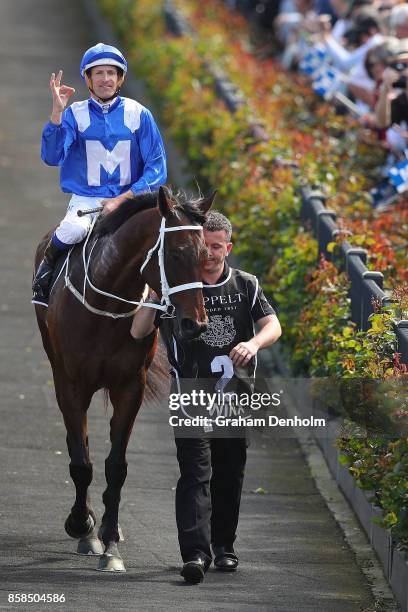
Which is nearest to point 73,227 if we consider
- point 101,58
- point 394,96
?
point 101,58

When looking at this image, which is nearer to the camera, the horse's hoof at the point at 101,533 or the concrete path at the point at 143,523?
the concrete path at the point at 143,523

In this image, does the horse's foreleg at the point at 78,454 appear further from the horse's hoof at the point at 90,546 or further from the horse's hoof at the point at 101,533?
the horse's hoof at the point at 101,533

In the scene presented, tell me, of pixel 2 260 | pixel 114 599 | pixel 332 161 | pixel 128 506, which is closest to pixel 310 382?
pixel 128 506

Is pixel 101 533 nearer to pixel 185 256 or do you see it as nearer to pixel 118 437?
→ pixel 118 437

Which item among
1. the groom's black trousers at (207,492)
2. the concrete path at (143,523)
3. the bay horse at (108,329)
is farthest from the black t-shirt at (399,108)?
the groom's black trousers at (207,492)

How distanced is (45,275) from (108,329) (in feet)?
2.73

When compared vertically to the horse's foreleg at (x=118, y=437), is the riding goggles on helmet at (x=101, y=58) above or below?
above

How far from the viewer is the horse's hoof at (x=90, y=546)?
839 cm

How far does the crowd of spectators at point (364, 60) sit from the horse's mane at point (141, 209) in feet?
15.8

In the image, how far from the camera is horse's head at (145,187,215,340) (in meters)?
7.17

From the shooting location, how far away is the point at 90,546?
8.41 meters

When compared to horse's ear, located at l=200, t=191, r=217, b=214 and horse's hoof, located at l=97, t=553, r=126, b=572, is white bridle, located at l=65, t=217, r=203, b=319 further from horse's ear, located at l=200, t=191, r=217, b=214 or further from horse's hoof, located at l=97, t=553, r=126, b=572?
horse's hoof, located at l=97, t=553, r=126, b=572

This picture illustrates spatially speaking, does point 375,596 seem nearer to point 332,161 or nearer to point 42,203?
point 332,161

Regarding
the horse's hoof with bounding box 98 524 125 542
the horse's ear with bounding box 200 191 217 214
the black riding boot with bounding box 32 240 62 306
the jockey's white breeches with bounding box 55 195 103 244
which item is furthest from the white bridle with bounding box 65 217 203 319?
the horse's hoof with bounding box 98 524 125 542
